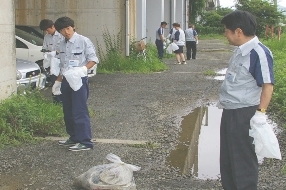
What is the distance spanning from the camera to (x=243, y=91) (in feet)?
12.8

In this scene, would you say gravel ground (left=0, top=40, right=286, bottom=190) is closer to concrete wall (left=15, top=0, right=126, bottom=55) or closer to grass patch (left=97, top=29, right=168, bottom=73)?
grass patch (left=97, top=29, right=168, bottom=73)

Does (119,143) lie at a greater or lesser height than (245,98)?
lesser

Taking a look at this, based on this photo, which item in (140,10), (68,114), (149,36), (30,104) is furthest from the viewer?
(149,36)

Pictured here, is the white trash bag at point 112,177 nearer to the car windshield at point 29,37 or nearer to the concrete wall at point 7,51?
the concrete wall at point 7,51

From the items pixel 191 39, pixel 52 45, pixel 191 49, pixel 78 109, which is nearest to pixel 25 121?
pixel 78 109

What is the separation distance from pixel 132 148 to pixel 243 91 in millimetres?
2819

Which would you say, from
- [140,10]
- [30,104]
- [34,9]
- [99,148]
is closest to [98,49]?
[34,9]

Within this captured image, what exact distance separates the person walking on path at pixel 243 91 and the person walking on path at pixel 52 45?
4.24 meters

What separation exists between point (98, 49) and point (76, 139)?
33.4 feet

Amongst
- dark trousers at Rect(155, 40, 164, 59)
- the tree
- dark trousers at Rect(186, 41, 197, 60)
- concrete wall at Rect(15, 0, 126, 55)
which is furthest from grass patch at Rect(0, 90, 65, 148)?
the tree

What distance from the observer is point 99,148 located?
6.37 m

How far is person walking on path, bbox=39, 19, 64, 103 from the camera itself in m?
7.66

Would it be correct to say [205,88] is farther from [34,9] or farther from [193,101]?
[34,9]

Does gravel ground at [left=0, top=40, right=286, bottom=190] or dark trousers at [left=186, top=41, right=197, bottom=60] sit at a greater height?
dark trousers at [left=186, top=41, right=197, bottom=60]
